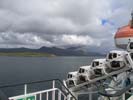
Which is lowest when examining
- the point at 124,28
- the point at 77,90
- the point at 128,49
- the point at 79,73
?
the point at 77,90

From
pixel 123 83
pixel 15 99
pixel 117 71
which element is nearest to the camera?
pixel 15 99

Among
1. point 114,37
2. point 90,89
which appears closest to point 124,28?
point 114,37

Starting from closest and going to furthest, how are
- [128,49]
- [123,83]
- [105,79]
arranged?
[123,83] → [128,49] → [105,79]

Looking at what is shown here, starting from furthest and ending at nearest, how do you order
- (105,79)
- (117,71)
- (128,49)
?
(105,79), (117,71), (128,49)

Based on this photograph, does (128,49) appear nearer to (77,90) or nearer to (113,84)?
(113,84)

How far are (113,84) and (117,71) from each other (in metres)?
1.96

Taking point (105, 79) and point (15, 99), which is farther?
point (105, 79)

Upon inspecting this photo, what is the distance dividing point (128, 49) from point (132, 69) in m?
1.02

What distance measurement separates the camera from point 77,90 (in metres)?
17.4

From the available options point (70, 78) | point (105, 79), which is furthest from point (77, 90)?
point (105, 79)

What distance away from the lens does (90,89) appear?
54.1 ft

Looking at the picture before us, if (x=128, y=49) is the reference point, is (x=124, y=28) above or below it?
above

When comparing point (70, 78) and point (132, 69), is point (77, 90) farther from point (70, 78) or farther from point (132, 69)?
point (132, 69)

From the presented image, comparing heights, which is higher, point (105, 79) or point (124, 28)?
point (124, 28)
